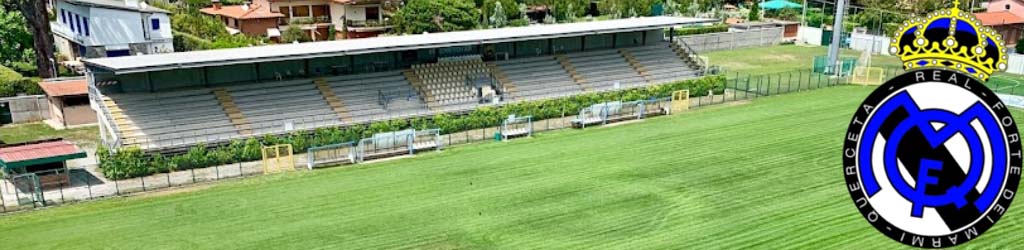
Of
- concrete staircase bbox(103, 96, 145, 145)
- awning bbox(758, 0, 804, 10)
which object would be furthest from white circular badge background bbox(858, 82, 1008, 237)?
awning bbox(758, 0, 804, 10)

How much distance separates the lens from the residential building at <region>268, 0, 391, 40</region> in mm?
54281

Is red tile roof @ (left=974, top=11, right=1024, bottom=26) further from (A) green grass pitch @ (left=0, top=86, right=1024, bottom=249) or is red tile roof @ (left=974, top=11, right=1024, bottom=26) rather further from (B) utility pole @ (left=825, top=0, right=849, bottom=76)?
(A) green grass pitch @ (left=0, top=86, right=1024, bottom=249)

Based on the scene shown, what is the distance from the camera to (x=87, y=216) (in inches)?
787

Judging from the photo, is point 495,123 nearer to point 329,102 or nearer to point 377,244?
point 329,102

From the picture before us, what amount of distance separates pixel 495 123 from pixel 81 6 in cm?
2398

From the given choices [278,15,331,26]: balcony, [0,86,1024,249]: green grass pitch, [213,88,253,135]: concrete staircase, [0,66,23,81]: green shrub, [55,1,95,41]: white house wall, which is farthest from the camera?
[278,15,331,26]: balcony

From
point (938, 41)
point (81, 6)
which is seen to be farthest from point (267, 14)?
point (938, 41)

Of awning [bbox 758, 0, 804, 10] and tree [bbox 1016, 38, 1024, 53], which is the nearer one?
tree [bbox 1016, 38, 1024, 53]

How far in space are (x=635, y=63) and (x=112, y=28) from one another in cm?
2644

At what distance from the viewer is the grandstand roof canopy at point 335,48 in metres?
25.8

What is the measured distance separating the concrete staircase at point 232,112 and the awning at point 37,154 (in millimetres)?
5428

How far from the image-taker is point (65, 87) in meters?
31.0

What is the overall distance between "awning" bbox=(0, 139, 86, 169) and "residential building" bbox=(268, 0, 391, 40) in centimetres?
3027

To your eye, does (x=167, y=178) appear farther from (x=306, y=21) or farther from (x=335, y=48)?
(x=306, y=21)
